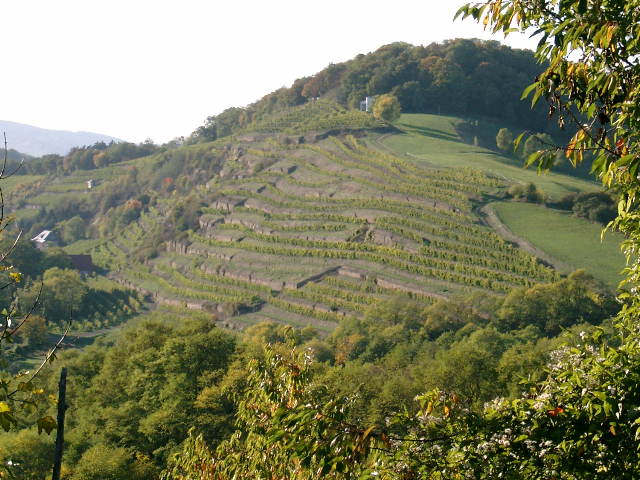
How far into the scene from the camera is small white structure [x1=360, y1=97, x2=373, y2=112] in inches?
3589

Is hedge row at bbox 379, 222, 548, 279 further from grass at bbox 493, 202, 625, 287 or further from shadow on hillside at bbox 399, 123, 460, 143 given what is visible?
shadow on hillside at bbox 399, 123, 460, 143

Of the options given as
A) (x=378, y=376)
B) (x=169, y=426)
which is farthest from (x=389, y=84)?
(x=169, y=426)

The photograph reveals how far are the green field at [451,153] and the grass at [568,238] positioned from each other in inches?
170

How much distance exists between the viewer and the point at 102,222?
9575cm

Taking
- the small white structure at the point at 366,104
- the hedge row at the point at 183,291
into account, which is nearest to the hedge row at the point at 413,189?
the hedge row at the point at 183,291

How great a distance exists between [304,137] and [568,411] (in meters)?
79.0

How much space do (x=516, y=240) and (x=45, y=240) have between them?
8063 centimetres

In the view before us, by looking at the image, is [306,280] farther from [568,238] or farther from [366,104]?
[366,104]

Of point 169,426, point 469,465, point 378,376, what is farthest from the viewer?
point 378,376

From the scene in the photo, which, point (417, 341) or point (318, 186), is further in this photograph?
point (318, 186)

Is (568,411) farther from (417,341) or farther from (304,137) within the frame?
(304,137)

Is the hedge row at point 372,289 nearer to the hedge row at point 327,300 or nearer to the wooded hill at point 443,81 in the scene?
the hedge row at point 327,300

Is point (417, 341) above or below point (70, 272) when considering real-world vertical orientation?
above

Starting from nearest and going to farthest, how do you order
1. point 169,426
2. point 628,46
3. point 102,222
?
point 628,46 < point 169,426 < point 102,222
